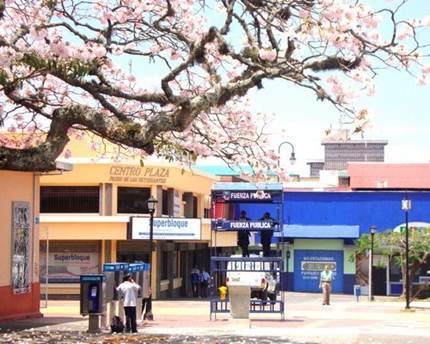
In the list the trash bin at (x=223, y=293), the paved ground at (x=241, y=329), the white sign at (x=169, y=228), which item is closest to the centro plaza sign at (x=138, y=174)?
the white sign at (x=169, y=228)

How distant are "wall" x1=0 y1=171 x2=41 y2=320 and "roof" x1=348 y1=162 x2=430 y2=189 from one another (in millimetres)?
35139

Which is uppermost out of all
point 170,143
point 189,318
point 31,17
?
point 31,17

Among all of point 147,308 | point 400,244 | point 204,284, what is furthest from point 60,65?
point 400,244

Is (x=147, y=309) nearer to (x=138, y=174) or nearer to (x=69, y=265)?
(x=138, y=174)

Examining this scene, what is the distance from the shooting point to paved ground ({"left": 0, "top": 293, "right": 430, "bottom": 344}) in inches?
760

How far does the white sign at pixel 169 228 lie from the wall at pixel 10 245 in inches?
467

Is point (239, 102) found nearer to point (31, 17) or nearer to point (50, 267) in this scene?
point (31, 17)

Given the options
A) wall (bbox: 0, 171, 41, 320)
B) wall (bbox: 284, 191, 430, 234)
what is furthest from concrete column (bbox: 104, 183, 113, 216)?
wall (bbox: 284, 191, 430, 234)

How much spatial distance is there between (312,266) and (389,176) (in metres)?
9.86

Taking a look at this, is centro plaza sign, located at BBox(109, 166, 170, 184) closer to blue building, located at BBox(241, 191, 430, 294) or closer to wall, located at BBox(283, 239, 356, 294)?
blue building, located at BBox(241, 191, 430, 294)

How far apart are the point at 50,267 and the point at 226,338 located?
68.8 ft

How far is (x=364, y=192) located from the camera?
173 ft

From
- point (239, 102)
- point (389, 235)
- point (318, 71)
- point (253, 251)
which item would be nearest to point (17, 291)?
point (239, 102)

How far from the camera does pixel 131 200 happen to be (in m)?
39.1
